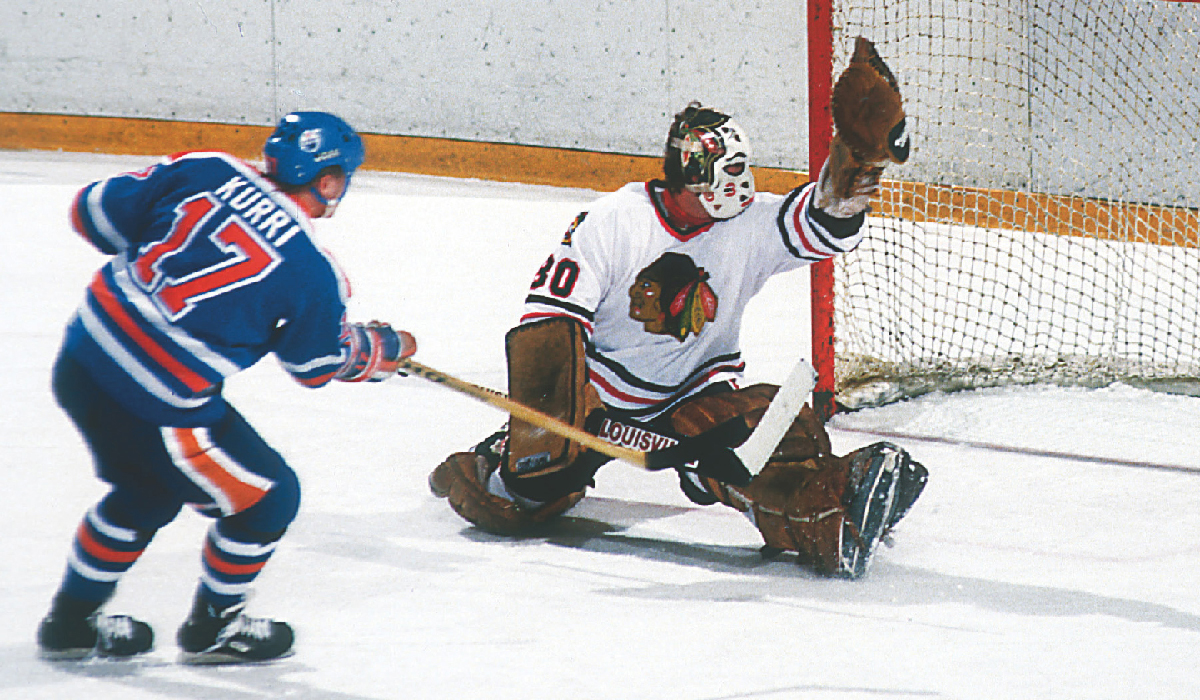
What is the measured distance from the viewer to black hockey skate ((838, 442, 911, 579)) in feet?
6.82

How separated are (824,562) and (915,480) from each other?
0.21 m

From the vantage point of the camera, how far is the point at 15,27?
6.74 meters

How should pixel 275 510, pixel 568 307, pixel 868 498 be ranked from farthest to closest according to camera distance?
pixel 568 307, pixel 868 498, pixel 275 510

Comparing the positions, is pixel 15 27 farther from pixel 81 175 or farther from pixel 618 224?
pixel 618 224

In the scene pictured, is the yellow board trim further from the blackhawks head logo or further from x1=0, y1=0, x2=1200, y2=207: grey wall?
the blackhawks head logo

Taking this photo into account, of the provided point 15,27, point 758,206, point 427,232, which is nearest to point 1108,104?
point 427,232

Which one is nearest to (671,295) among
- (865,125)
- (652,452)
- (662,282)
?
(662,282)

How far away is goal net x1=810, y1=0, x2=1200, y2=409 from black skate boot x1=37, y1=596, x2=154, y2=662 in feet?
9.55

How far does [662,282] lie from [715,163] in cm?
24

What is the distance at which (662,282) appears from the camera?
2.30m

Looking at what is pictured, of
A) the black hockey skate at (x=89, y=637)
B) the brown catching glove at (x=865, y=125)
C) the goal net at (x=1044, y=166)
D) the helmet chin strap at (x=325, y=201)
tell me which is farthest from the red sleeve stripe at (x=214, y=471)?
the goal net at (x=1044, y=166)

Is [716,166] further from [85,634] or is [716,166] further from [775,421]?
[85,634]

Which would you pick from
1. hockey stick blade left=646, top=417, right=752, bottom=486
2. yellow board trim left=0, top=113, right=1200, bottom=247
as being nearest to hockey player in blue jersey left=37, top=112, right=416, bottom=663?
hockey stick blade left=646, top=417, right=752, bottom=486

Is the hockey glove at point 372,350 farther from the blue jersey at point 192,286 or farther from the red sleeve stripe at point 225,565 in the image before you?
the red sleeve stripe at point 225,565
